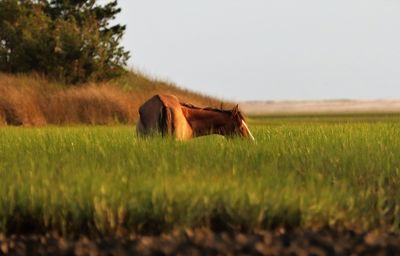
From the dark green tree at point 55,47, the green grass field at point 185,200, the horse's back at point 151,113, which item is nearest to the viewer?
the green grass field at point 185,200

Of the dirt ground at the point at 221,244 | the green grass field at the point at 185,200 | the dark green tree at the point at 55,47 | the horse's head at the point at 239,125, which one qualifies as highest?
the dark green tree at the point at 55,47

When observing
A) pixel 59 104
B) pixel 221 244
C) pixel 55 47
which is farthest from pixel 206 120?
pixel 55 47

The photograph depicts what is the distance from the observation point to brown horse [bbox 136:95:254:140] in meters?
11.6

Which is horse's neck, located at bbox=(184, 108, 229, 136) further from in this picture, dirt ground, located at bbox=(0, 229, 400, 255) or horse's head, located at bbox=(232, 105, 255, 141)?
dirt ground, located at bbox=(0, 229, 400, 255)

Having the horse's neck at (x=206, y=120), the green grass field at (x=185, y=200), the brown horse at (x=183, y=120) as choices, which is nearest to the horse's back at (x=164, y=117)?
the brown horse at (x=183, y=120)

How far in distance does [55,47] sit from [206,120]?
2675 centimetres

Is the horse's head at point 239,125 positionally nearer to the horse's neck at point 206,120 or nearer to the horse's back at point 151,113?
the horse's neck at point 206,120

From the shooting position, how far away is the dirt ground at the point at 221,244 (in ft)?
16.5

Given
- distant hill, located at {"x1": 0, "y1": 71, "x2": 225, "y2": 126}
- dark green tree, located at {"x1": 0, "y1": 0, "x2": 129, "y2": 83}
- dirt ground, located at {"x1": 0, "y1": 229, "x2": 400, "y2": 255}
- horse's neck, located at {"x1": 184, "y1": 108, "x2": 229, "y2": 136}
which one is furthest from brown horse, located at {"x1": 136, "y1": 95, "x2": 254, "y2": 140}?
dark green tree, located at {"x1": 0, "y1": 0, "x2": 129, "y2": 83}

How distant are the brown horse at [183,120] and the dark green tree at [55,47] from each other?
2407 cm

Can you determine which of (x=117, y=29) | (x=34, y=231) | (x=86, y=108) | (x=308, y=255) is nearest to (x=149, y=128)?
(x=34, y=231)

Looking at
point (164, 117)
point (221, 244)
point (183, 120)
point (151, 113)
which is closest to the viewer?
point (221, 244)

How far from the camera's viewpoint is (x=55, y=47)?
3725 centimetres

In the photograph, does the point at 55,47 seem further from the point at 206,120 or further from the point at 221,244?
the point at 221,244
